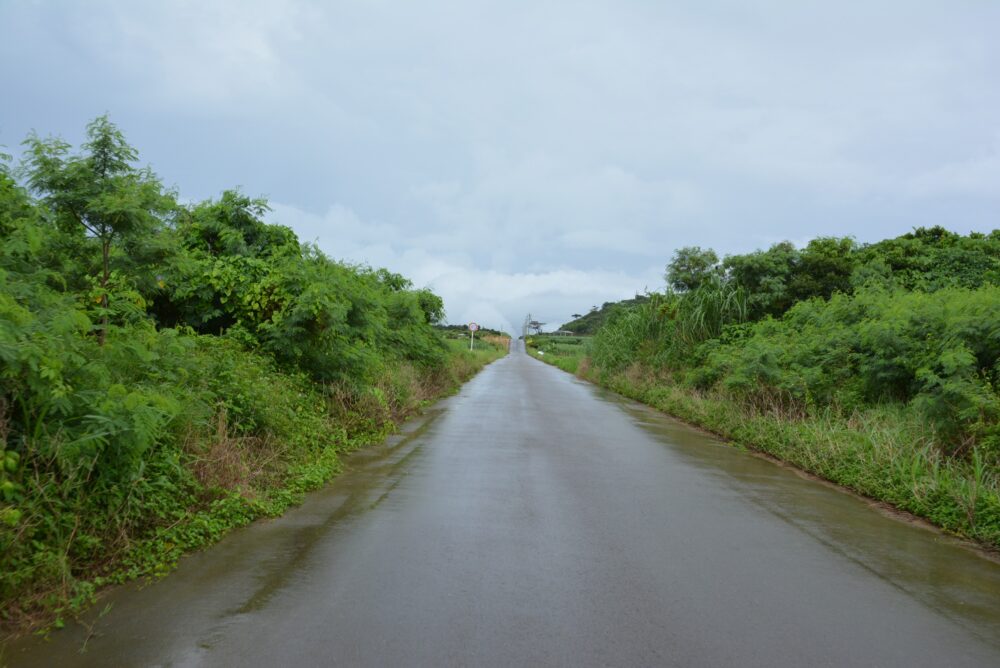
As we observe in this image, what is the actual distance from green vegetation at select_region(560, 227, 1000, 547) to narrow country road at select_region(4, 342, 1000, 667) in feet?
3.99

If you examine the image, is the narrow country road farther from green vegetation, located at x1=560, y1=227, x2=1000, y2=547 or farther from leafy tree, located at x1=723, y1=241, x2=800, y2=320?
leafy tree, located at x1=723, y1=241, x2=800, y2=320

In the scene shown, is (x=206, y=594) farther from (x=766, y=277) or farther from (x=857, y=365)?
(x=766, y=277)

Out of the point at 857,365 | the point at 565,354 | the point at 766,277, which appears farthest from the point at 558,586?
the point at 565,354

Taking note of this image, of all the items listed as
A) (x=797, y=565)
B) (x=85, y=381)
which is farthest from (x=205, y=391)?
(x=797, y=565)

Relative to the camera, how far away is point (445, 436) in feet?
38.6

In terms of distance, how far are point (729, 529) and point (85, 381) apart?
18.9 ft

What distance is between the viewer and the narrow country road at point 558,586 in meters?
3.61

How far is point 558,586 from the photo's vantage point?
180 inches

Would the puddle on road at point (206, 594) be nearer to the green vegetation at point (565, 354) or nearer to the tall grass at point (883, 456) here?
the tall grass at point (883, 456)

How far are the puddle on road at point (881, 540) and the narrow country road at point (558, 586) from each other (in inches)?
1.2

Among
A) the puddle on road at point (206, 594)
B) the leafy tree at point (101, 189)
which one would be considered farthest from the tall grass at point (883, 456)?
the leafy tree at point (101, 189)

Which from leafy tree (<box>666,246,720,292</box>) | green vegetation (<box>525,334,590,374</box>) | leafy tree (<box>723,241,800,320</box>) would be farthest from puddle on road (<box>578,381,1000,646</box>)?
green vegetation (<box>525,334,590,374</box>)

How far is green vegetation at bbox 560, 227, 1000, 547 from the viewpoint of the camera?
7.96 m

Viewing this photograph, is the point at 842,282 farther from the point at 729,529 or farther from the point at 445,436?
the point at 729,529
